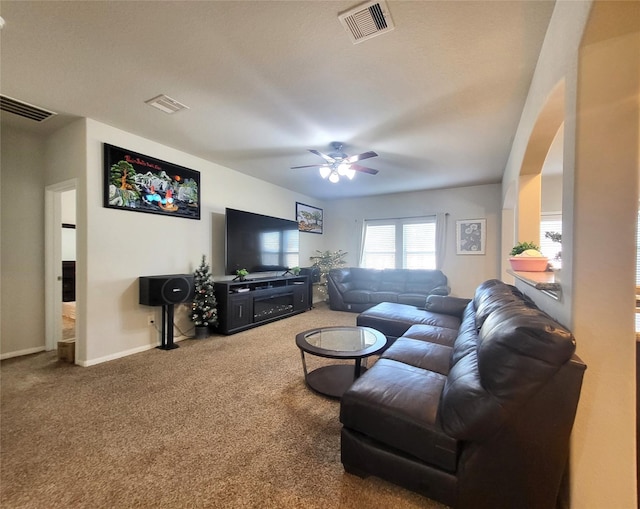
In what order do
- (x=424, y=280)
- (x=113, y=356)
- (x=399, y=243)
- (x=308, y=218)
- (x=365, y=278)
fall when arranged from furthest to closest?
(x=308, y=218)
(x=399, y=243)
(x=365, y=278)
(x=424, y=280)
(x=113, y=356)

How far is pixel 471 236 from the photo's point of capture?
219 inches

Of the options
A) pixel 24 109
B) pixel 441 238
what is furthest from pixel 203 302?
pixel 441 238

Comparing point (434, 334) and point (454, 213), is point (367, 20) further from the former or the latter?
point (454, 213)

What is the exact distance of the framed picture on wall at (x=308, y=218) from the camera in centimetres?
623

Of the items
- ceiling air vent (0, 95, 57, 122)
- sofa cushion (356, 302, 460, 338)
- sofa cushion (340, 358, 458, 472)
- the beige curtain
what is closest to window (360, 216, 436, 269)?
the beige curtain

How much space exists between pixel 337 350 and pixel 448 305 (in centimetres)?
185

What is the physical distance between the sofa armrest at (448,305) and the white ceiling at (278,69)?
6.43ft

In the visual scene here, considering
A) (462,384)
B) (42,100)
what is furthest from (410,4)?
(42,100)

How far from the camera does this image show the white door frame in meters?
3.28

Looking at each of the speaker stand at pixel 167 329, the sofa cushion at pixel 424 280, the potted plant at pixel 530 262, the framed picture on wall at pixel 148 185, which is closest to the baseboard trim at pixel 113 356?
the speaker stand at pixel 167 329

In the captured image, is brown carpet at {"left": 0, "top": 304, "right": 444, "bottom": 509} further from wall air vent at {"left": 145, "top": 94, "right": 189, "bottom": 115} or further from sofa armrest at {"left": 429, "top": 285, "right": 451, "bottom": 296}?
sofa armrest at {"left": 429, "top": 285, "right": 451, "bottom": 296}

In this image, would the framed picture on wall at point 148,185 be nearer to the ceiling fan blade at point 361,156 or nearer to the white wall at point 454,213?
the ceiling fan blade at point 361,156

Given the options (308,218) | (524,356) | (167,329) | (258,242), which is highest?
(308,218)

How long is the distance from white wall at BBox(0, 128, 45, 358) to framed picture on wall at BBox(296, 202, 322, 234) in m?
4.11
